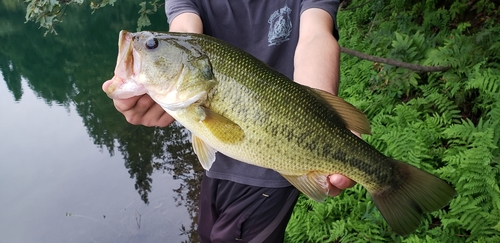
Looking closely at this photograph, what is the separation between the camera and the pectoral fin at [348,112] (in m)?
2.10

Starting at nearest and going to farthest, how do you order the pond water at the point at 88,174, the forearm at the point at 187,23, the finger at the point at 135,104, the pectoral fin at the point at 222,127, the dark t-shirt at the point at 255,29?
the pectoral fin at the point at 222,127, the finger at the point at 135,104, the forearm at the point at 187,23, the dark t-shirt at the point at 255,29, the pond water at the point at 88,174

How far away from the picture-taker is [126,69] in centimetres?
202

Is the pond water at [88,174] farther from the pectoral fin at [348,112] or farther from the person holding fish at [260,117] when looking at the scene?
the pectoral fin at [348,112]

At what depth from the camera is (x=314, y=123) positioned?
2.01 meters

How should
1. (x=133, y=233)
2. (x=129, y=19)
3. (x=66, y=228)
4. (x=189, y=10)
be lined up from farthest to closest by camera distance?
1. (x=129, y=19)
2. (x=66, y=228)
3. (x=133, y=233)
4. (x=189, y=10)

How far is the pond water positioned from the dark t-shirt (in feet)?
14.1

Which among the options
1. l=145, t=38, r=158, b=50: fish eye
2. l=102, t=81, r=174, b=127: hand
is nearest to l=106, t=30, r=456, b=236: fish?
l=145, t=38, r=158, b=50: fish eye

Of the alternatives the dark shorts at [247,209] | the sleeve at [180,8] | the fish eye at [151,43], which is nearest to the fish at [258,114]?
the fish eye at [151,43]

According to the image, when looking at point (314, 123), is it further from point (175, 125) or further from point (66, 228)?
point (175, 125)

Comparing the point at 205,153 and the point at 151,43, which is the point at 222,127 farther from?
the point at 151,43

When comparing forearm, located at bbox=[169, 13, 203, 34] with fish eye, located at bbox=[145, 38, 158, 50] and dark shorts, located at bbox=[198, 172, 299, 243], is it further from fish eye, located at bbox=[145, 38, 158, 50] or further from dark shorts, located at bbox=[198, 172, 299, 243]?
dark shorts, located at bbox=[198, 172, 299, 243]

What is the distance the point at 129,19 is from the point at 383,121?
23999 millimetres

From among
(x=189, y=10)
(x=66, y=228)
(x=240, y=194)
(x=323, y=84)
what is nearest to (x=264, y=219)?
(x=240, y=194)

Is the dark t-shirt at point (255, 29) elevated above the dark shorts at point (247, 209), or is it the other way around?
the dark t-shirt at point (255, 29)
